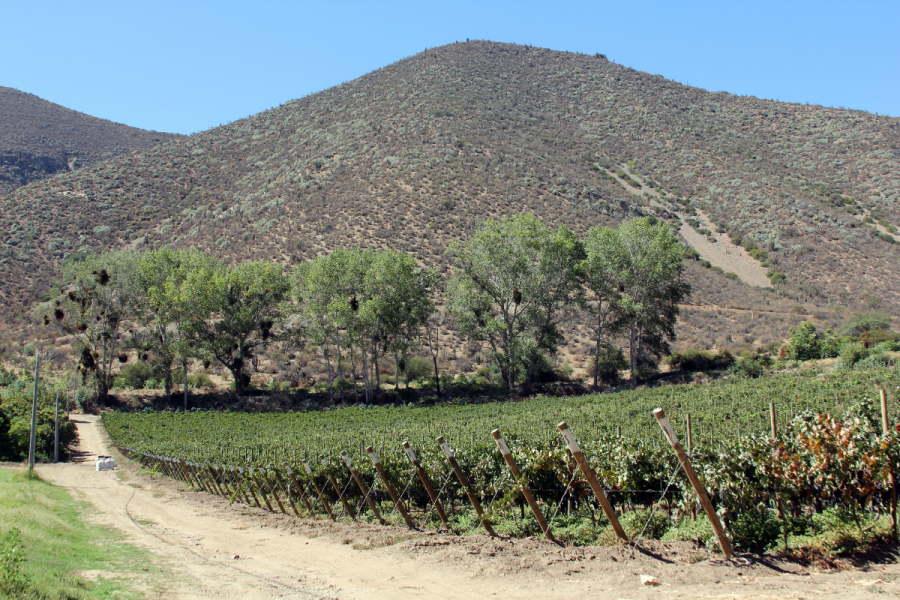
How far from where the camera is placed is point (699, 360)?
4631 centimetres

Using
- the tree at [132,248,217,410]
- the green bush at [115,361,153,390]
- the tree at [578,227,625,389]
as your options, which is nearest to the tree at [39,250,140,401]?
the tree at [132,248,217,410]

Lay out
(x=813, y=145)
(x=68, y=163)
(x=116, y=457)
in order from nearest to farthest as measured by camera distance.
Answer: (x=116, y=457) < (x=813, y=145) < (x=68, y=163)

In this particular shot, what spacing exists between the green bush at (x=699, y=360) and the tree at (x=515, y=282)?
36.4 feet

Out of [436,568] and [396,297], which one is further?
[396,297]

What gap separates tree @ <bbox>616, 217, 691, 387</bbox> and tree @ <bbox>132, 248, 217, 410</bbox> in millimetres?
34934

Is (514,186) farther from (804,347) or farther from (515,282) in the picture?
(804,347)

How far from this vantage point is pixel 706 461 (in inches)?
375

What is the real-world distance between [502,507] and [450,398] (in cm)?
3553

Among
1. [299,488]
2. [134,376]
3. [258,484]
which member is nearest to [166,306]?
[134,376]

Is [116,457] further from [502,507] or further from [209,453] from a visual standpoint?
[502,507]

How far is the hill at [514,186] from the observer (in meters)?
65.2

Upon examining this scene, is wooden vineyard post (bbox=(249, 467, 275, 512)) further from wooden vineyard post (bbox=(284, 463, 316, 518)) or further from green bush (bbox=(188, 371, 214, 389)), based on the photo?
green bush (bbox=(188, 371, 214, 389))

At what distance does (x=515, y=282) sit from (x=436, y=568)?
1425 inches

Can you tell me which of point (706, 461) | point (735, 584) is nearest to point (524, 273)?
point (706, 461)
